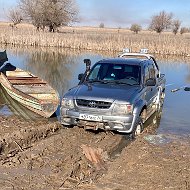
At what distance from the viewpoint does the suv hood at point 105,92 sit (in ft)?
30.1

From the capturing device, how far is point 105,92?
942 centimetres

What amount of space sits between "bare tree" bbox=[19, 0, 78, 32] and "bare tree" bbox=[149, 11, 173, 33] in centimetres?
4610

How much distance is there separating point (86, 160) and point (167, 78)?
15.9m

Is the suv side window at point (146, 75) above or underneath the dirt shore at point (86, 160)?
above

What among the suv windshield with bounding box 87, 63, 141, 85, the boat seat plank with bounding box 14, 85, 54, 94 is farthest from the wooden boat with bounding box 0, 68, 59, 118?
the suv windshield with bounding box 87, 63, 141, 85

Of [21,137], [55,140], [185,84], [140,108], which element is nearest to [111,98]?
[140,108]

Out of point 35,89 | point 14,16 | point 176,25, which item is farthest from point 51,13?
point 176,25

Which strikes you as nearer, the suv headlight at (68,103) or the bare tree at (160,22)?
the suv headlight at (68,103)

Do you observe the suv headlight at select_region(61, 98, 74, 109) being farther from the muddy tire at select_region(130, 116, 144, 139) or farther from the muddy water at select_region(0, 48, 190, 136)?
the muddy water at select_region(0, 48, 190, 136)

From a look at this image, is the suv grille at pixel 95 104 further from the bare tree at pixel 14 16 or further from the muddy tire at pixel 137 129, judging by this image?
the bare tree at pixel 14 16

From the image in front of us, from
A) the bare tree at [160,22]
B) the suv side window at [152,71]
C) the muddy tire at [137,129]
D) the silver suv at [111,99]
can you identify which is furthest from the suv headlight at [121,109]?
the bare tree at [160,22]

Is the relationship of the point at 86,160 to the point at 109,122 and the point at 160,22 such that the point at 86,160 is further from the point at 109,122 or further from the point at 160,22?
the point at 160,22

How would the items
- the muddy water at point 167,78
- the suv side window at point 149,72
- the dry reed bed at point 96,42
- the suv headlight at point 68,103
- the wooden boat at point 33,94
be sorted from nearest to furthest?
the suv headlight at point 68,103 → the suv side window at point 149,72 → the wooden boat at point 33,94 → the muddy water at point 167,78 → the dry reed bed at point 96,42

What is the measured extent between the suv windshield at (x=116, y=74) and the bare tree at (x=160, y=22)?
3864 inches
